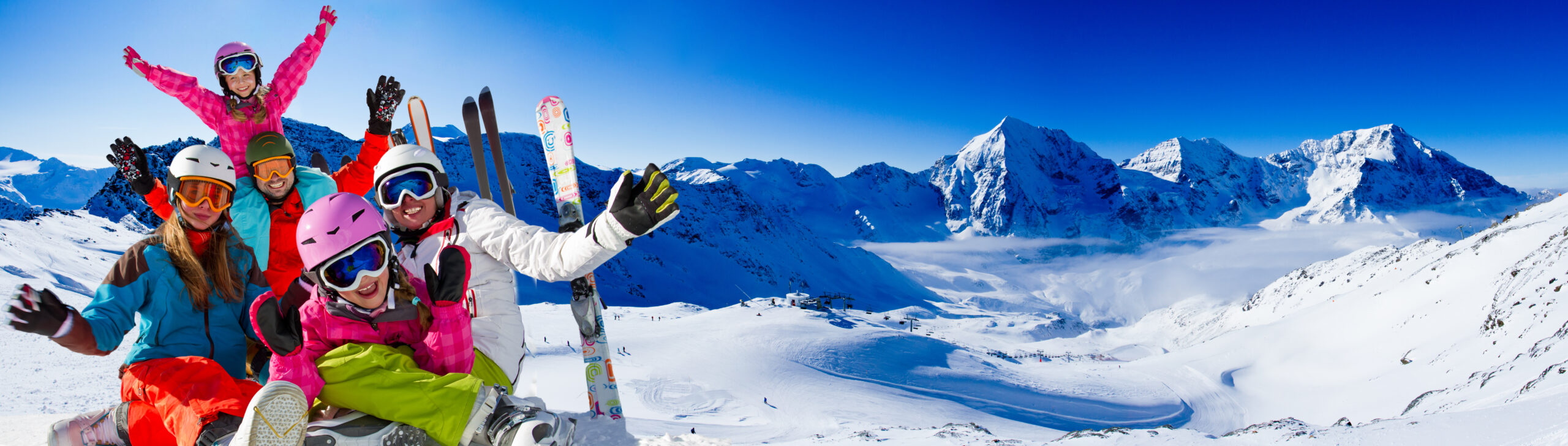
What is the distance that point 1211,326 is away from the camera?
172ft

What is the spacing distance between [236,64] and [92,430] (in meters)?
2.83

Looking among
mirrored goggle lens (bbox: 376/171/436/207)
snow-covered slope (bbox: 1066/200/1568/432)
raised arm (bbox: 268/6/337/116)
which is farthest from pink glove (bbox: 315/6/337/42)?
snow-covered slope (bbox: 1066/200/1568/432)

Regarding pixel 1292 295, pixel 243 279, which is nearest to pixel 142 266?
pixel 243 279

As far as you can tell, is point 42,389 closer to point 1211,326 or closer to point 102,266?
point 102,266

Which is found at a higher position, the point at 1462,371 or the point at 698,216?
the point at 698,216

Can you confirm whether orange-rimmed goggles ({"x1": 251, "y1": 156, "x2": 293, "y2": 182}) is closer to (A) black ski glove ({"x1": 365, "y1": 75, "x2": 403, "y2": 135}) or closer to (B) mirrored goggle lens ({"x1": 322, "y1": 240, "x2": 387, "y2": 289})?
(A) black ski glove ({"x1": 365, "y1": 75, "x2": 403, "y2": 135})

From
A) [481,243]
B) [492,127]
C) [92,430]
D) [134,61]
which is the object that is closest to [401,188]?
[481,243]

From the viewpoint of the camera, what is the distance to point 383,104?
5.08 meters

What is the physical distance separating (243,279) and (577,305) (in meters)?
2.62

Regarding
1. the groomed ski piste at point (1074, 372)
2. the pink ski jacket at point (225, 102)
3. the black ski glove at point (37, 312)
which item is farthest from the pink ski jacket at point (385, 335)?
the pink ski jacket at point (225, 102)

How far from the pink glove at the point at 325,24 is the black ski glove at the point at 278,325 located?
12.1 ft

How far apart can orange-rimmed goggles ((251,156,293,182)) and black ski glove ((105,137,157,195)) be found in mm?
597

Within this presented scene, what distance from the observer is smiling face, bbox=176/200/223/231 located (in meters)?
3.53

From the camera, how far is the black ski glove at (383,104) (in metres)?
5.05
